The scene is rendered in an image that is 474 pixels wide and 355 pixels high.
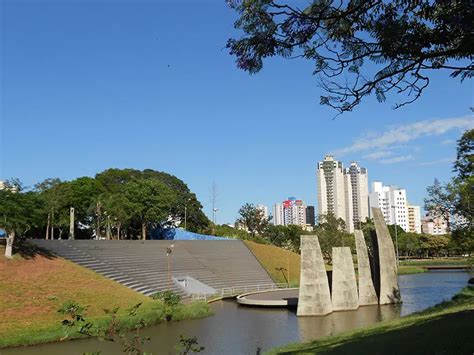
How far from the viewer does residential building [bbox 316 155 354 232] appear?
13688cm

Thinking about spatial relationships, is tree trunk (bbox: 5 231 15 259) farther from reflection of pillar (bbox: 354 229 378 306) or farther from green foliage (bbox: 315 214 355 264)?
green foliage (bbox: 315 214 355 264)

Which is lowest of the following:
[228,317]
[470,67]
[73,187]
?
[228,317]

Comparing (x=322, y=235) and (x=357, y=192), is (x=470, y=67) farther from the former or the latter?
(x=357, y=192)

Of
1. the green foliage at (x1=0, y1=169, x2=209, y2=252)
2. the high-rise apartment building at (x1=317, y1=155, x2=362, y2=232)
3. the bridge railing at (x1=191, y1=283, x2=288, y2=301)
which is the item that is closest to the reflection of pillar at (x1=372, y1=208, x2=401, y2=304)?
the bridge railing at (x1=191, y1=283, x2=288, y2=301)

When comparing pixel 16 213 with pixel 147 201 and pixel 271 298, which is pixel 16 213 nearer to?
pixel 271 298

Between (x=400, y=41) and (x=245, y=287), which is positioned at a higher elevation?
(x=400, y=41)

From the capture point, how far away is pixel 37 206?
2728cm

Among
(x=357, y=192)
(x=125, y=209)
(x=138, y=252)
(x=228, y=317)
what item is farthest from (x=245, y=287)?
(x=357, y=192)

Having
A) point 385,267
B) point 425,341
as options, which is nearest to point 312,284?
point 385,267

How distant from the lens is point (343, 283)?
25359mm

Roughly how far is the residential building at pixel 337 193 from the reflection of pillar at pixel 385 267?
10923 cm

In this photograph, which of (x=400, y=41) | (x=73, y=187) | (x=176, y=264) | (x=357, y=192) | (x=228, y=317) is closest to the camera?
(x=400, y=41)

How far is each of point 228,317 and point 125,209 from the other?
29.6 meters

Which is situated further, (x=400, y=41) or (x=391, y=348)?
(x=391, y=348)
